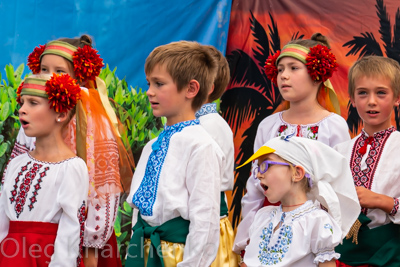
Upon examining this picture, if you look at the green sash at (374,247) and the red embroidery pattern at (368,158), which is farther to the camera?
the red embroidery pattern at (368,158)

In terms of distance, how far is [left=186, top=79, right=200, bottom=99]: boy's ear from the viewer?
296 cm

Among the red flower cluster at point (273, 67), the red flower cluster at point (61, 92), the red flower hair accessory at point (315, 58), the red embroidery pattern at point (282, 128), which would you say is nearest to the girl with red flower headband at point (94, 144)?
the red flower cluster at point (61, 92)

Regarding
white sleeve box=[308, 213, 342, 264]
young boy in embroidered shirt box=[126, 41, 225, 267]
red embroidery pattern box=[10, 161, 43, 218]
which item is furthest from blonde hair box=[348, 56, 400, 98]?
red embroidery pattern box=[10, 161, 43, 218]

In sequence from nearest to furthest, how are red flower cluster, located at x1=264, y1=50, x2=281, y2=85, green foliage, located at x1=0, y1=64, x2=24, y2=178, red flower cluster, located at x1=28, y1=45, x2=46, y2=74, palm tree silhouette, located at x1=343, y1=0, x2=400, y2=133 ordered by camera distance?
red flower cluster, located at x1=28, y1=45, x2=46, y2=74
red flower cluster, located at x1=264, y1=50, x2=281, y2=85
green foliage, located at x1=0, y1=64, x2=24, y2=178
palm tree silhouette, located at x1=343, y1=0, x2=400, y2=133

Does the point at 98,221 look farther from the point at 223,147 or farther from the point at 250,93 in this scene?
the point at 250,93

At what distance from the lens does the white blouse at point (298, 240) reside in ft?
8.52

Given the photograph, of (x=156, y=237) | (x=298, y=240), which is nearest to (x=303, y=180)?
(x=298, y=240)

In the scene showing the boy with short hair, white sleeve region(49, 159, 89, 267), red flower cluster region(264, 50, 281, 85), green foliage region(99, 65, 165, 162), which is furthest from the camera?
green foliage region(99, 65, 165, 162)

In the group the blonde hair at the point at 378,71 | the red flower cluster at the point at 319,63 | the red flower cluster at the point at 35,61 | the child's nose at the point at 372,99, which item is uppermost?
the red flower cluster at the point at 35,61

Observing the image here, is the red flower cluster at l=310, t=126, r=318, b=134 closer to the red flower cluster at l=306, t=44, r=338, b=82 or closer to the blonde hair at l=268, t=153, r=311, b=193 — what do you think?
the red flower cluster at l=306, t=44, r=338, b=82

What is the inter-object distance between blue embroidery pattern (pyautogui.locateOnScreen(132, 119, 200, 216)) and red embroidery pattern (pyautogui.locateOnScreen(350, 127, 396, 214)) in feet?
3.03

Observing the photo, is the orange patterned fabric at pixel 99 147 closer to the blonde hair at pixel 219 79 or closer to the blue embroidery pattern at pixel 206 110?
the blue embroidery pattern at pixel 206 110

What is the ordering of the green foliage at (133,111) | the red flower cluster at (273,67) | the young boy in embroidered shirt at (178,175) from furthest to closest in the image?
1. the green foliage at (133,111)
2. the red flower cluster at (273,67)
3. the young boy in embroidered shirt at (178,175)

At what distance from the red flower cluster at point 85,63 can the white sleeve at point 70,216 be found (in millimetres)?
773
